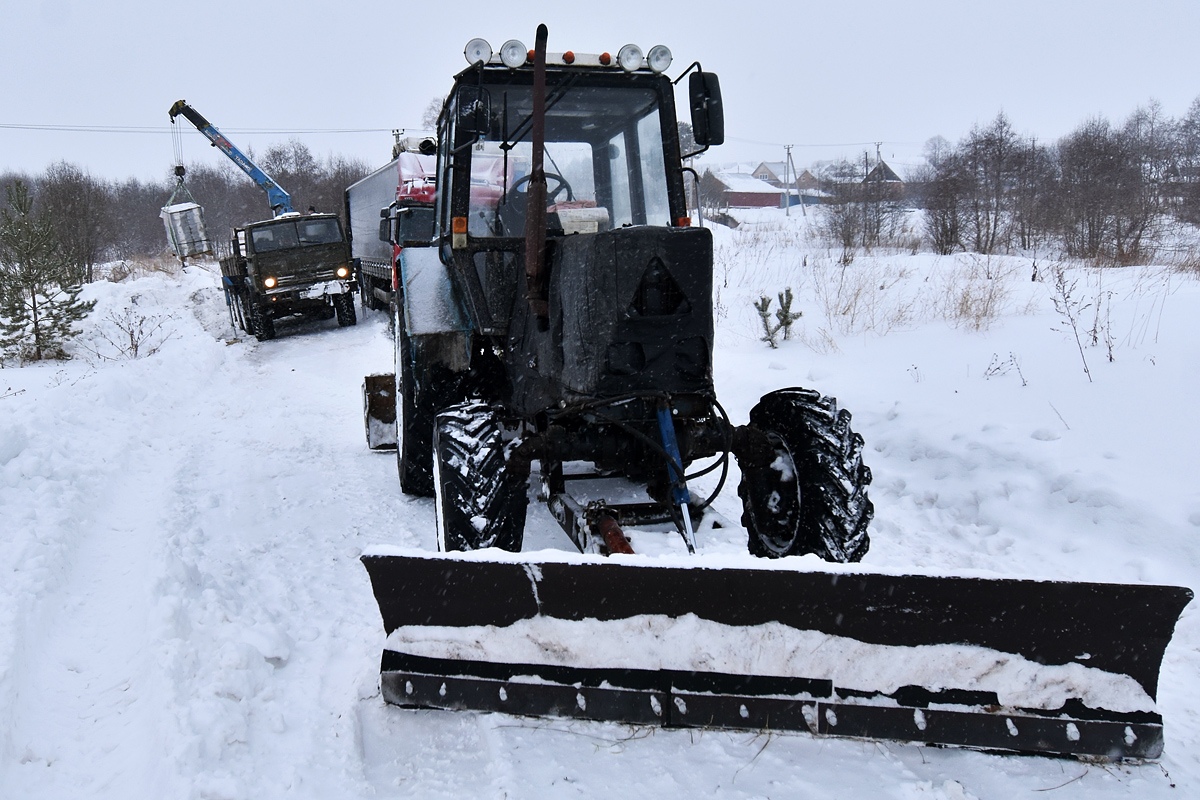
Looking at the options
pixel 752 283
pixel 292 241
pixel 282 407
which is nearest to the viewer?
pixel 282 407

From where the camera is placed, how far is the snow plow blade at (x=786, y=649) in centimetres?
239

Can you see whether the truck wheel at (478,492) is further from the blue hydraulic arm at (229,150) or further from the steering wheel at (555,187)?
the blue hydraulic arm at (229,150)

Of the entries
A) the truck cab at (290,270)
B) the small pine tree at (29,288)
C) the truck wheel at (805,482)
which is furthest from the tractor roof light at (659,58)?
the truck cab at (290,270)

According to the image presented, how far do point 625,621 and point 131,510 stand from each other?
12.6 ft

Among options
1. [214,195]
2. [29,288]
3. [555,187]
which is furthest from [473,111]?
[214,195]

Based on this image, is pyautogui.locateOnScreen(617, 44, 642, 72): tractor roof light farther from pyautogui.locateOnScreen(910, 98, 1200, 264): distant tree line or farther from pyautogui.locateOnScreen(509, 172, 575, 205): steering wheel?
pyautogui.locateOnScreen(910, 98, 1200, 264): distant tree line

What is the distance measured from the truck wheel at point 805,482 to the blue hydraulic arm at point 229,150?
20.5 metres

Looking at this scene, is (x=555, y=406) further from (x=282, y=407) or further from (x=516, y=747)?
(x=282, y=407)

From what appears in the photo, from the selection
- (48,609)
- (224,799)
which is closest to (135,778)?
(224,799)

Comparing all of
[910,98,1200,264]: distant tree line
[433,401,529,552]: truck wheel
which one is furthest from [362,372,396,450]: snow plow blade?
[910,98,1200,264]: distant tree line

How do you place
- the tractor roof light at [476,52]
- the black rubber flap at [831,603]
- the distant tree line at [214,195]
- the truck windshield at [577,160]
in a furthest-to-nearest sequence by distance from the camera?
1. the distant tree line at [214,195]
2. the truck windshield at [577,160]
3. the tractor roof light at [476,52]
4. the black rubber flap at [831,603]

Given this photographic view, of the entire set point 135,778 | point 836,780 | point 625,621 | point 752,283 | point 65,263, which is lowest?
point 836,780

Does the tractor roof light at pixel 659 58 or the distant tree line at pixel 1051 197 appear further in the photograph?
the distant tree line at pixel 1051 197

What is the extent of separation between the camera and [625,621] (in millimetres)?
2533
